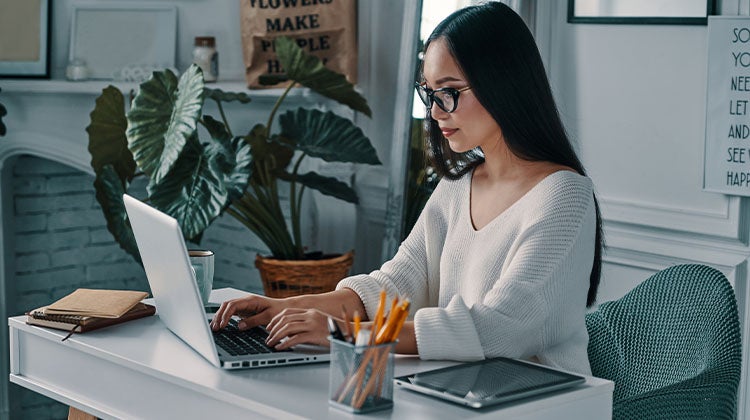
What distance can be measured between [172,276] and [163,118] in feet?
5.37

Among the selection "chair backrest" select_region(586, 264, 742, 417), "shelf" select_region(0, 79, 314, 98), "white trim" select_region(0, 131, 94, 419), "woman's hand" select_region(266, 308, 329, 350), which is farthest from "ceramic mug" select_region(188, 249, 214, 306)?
"white trim" select_region(0, 131, 94, 419)

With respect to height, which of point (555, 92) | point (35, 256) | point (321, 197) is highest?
point (555, 92)

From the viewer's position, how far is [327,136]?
142 inches

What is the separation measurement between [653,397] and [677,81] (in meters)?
1.45

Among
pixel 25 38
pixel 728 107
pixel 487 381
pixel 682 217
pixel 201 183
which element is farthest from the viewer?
pixel 25 38

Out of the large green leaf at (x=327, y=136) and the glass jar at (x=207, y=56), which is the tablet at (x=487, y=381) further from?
the glass jar at (x=207, y=56)

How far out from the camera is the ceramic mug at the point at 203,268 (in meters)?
2.21

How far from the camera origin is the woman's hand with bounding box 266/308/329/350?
1834 mm

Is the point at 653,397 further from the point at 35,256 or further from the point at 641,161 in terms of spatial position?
the point at 35,256

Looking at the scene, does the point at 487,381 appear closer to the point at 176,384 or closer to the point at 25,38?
the point at 176,384

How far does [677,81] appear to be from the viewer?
3145 millimetres

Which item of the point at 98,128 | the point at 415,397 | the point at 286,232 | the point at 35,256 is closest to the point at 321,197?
the point at 286,232

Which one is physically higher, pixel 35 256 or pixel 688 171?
pixel 688 171

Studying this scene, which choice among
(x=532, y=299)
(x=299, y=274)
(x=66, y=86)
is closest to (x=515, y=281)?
(x=532, y=299)
